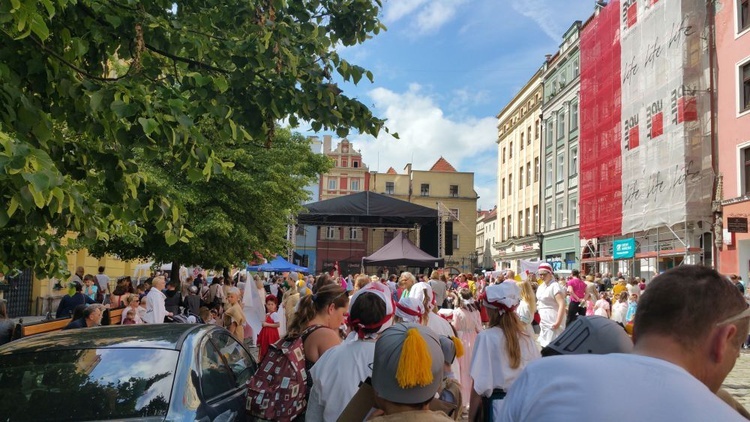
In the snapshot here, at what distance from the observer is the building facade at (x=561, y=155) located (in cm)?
3872

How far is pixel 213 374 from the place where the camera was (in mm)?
4465

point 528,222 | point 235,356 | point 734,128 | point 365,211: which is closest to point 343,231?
point 528,222

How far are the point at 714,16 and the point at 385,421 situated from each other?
25383 millimetres

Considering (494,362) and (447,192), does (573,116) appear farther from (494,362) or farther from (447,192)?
(447,192)

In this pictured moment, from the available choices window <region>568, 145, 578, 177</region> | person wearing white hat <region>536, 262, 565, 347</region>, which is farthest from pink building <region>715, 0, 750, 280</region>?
window <region>568, 145, 578, 177</region>

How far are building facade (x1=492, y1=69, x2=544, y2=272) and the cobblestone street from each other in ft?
108

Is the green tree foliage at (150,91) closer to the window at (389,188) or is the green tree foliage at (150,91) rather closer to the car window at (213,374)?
the car window at (213,374)

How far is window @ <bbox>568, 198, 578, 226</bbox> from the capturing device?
38.3 m

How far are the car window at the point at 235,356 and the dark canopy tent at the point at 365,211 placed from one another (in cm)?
2537

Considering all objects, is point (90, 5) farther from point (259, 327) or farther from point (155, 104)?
point (259, 327)

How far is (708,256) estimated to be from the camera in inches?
920

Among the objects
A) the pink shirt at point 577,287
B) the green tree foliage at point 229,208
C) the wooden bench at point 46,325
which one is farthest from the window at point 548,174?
the wooden bench at point 46,325

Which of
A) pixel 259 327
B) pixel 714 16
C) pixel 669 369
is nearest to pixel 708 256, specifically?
pixel 714 16

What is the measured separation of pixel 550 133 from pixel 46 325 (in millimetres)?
39095
